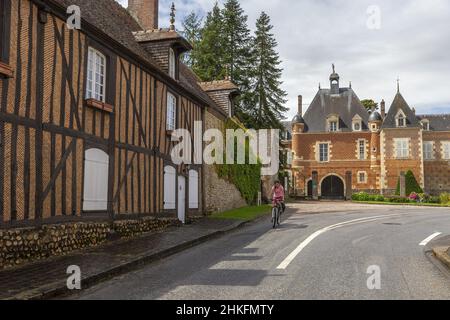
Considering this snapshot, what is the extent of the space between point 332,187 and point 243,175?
2302cm

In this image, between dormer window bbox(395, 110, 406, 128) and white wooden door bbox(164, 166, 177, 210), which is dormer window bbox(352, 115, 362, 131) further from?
white wooden door bbox(164, 166, 177, 210)

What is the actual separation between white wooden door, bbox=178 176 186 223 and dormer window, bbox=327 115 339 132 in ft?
103

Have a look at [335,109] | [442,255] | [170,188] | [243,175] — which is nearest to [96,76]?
[170,188]

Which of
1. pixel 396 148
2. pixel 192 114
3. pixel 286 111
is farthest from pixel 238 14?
pixel 192 114

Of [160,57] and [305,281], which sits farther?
[160,57]

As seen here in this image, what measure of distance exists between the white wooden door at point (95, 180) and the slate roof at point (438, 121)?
136 ft

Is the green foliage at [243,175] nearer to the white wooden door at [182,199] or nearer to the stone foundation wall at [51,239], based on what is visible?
the white wooden door at [182,199]

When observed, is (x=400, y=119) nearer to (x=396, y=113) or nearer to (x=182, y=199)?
(x=396, y=113)

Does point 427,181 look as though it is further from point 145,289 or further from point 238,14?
point 145,289

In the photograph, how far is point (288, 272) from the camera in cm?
686

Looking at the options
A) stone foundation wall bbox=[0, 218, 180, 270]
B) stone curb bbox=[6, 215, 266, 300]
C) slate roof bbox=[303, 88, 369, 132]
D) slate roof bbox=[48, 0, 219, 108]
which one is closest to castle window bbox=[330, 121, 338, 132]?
slate roof bbox=[303, 88, 369, 132]

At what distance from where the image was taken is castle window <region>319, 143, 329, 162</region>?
44188 millimetres
